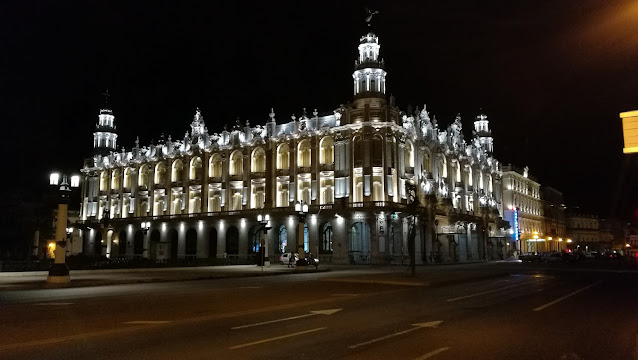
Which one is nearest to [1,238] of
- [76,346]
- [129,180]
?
[129,180]

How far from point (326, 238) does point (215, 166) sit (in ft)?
78.1

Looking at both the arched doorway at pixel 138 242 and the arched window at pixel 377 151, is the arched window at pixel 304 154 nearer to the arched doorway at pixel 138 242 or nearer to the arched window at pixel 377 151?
the arched window at pixel 377 151

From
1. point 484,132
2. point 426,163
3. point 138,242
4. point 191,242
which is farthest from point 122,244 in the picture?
point 484,132

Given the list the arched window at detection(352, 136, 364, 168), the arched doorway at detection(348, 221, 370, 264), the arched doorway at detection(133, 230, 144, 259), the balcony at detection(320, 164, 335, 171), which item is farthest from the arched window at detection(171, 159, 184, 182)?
the arched doorway at detection(348, 221, 370, 264)

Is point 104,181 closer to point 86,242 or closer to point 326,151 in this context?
point 86,242

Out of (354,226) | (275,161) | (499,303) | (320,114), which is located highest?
(320,114)

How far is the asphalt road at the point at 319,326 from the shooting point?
Result: 9391mm

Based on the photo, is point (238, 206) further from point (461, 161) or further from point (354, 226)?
point (461, 161)

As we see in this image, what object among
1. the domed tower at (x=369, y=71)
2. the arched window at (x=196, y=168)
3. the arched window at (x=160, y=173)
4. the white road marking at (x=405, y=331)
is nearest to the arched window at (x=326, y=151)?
the domed tower at (x=369, y=71)

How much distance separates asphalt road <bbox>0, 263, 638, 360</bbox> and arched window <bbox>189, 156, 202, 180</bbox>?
59.5 meters

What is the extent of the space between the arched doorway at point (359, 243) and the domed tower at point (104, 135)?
193ft

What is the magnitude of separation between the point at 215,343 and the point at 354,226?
2060 inches

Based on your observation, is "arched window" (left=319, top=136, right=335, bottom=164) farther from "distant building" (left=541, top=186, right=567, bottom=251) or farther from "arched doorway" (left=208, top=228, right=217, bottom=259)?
"distant building" (left=541, top=186, right=567, bottom=251)

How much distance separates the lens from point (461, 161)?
8238 cm
